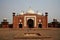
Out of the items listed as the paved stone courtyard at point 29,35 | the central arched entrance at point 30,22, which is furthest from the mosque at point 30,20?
the paved stone courtyard at point 29,35

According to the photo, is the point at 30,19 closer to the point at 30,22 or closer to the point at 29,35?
the point at 30,22

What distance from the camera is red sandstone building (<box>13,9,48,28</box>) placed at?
68.6 feet

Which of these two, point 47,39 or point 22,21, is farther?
point 22,21

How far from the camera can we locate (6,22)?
72.7 feet

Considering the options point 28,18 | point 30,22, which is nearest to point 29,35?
point 28,18

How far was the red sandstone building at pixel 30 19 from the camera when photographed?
20.9 metres

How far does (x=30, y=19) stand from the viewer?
21141 mm

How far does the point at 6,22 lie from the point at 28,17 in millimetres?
3195

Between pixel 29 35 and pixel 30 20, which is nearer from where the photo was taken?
pixel 29 35

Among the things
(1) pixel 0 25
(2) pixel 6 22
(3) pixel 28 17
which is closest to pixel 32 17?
(3) pixel 28 17

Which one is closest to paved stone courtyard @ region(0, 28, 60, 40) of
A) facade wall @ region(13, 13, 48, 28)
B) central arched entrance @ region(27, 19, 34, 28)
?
facade wall @ region(13, 13, 48, 28)

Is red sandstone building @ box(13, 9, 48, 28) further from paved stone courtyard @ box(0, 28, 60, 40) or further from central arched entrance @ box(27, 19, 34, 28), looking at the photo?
paved stone courtyard @ box(0, 28, 60, 40)

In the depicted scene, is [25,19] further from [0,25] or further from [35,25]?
[0,25]

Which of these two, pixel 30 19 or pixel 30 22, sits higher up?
pixel 30 19
